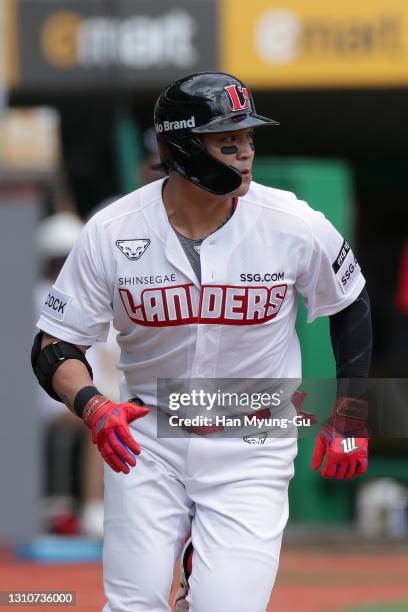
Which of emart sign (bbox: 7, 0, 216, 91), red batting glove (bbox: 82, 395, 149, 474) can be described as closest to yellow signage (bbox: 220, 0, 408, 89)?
emart sign (bbox: 7, 0, 216, 91)

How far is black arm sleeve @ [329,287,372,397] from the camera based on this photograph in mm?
5242

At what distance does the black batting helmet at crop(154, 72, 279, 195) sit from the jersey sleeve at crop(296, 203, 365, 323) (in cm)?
34

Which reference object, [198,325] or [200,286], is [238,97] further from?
[198,325]

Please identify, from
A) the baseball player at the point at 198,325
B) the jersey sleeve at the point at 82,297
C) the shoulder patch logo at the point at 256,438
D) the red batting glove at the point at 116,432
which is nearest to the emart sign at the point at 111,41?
the baseball player at the point at 198,325

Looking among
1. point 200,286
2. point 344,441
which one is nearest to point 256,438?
point 344,441

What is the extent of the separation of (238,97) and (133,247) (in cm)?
60

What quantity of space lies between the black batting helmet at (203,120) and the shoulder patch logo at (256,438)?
0.81m

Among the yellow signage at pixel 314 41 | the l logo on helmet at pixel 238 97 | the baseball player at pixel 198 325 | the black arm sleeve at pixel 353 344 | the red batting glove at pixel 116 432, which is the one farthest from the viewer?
the yellow signage at pixel 314 41

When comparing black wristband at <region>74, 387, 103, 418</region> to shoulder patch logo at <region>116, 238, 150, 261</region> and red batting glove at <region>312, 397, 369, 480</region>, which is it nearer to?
shoulder patch logo at <region>116, 238, 150, 261</region>

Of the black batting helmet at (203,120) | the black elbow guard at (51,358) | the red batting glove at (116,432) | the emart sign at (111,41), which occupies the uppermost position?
the black batting helmet at (203,120)

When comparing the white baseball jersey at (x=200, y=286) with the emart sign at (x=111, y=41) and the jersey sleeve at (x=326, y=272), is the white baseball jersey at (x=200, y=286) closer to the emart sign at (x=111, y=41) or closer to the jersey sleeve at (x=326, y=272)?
the jersey sleeve at (x=326, y=272)

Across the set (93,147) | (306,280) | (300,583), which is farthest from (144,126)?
(306,280)

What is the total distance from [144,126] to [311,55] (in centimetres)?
145

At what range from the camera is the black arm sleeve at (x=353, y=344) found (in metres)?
5.24
